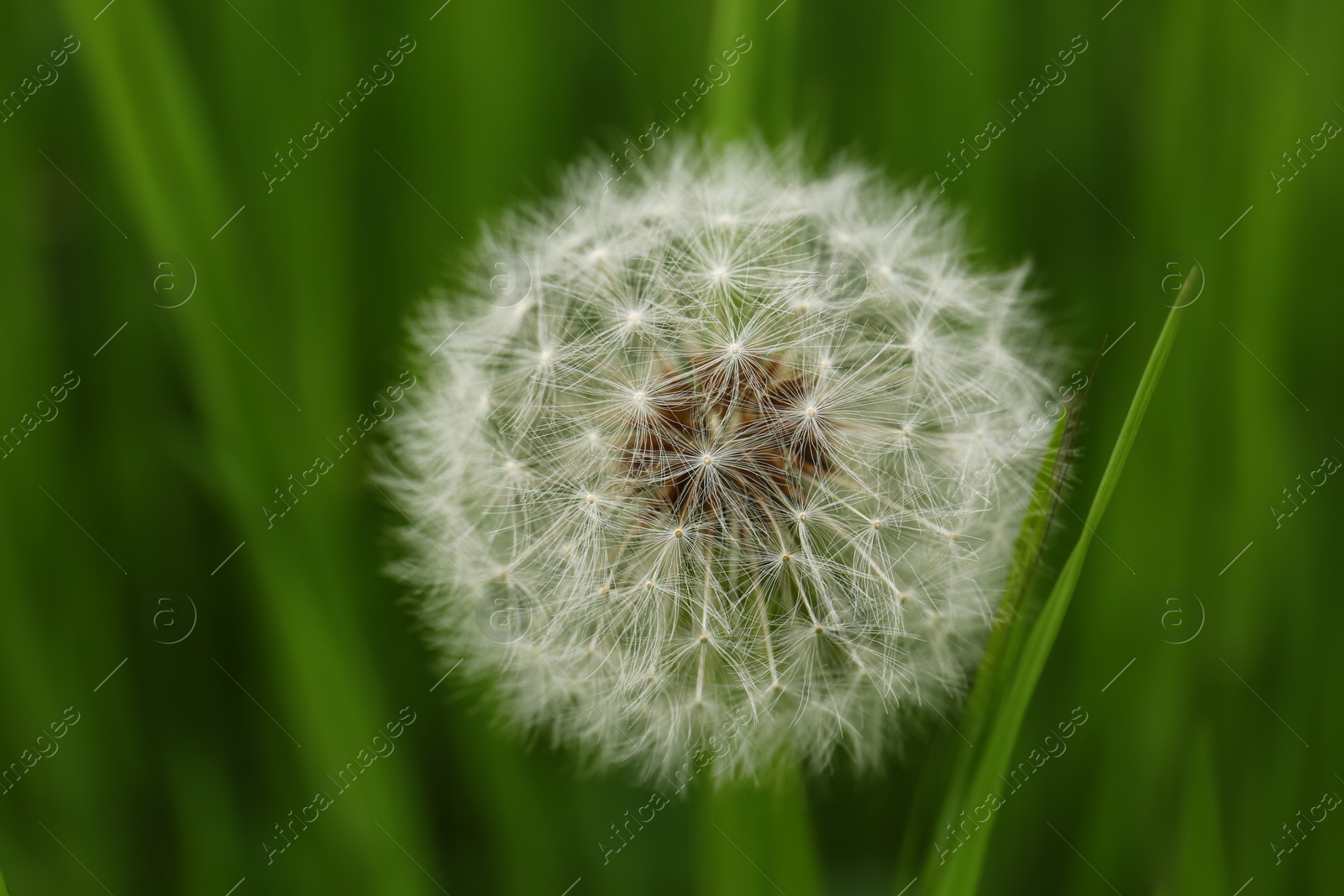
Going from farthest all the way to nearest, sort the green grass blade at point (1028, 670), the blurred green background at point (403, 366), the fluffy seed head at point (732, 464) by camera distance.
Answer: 1. the blurred green background at point (403, 366)
2. the fluffy seed head at point (732, 464)
3. the green grass blade at point (1028, 670)

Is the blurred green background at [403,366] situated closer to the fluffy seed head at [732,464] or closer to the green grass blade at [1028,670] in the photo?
the fluffy seed head at [732,464]

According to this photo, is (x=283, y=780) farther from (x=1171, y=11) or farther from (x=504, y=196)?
(x=1171, y=11)

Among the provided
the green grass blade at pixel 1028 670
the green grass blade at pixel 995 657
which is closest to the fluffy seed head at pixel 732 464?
the green grass blade at pixel 995 657

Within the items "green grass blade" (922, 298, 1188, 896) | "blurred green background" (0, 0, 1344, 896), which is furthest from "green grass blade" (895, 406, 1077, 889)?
→ "blurred green background" (0, 0, 1344, 896)

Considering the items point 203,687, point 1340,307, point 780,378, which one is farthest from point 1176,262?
point 203,687

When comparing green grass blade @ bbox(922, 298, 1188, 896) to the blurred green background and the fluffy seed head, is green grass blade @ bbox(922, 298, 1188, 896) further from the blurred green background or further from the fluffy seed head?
the blurred green background
